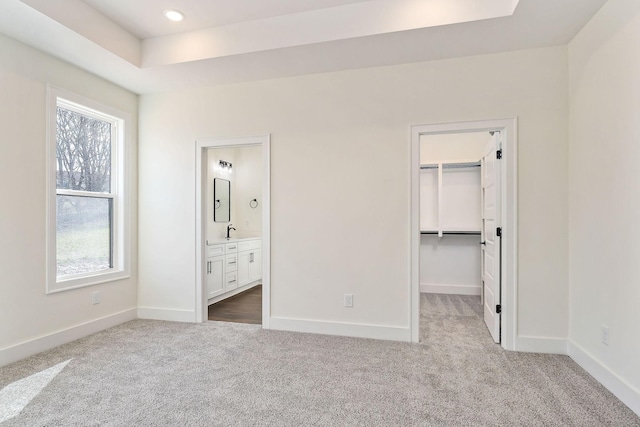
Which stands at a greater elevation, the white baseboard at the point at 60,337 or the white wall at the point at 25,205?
the white wall at the point at 25,205

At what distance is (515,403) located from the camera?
211 cm

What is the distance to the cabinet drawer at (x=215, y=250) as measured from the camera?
434cm

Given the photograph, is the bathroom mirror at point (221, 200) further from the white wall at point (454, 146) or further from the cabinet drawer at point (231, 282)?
the white wall at point (454, 146)

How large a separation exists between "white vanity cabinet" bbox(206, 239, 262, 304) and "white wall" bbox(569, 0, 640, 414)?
3.71m

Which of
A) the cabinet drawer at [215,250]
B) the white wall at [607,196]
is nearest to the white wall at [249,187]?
the cabinet drawer at [215,250]

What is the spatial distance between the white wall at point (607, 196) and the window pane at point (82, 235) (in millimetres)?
4519

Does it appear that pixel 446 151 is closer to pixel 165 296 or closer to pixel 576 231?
pixel 576 231

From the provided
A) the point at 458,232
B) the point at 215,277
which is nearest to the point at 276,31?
the point at 215,277

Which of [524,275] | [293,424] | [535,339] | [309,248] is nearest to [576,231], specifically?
[524,275]

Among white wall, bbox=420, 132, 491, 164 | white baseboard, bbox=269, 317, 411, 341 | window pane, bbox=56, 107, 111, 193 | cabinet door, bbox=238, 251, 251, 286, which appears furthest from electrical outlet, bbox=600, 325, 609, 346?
window pane, bbox=56, 107, 111, 193

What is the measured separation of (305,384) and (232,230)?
13.8 feet

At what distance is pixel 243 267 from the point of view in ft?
17.8

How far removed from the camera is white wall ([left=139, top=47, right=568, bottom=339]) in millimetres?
2926

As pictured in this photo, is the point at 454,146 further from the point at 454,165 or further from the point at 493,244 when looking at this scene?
the point at 493,244
